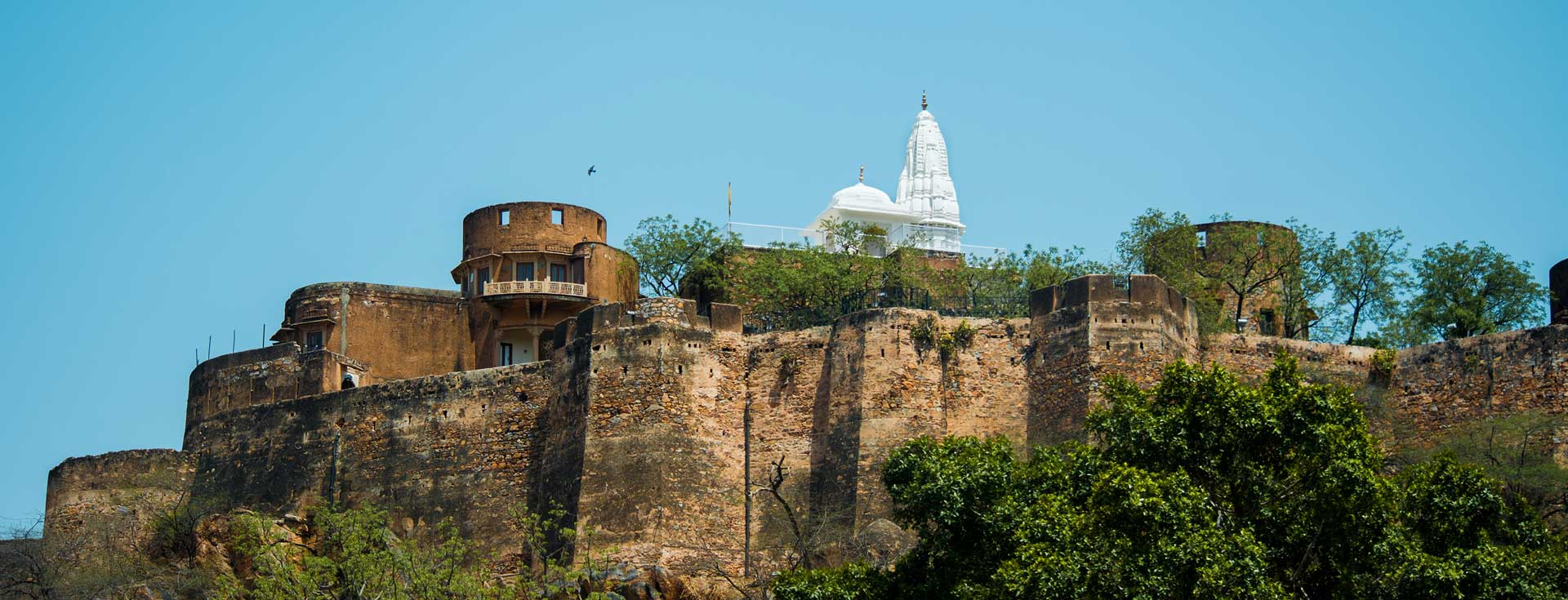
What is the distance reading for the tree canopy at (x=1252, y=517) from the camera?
31.0 meters

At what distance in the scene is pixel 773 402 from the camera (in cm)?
4562

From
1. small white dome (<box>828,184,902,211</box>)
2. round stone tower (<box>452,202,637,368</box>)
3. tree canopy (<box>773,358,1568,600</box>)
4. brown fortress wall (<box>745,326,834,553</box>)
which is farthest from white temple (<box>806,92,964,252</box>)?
tree canopy (<box>773,358,1568,600</box>)

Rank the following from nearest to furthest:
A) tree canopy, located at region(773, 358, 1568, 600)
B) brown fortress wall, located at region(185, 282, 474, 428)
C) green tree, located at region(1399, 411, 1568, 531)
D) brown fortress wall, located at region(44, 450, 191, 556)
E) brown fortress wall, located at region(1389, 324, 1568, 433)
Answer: tree canopy, located at region(773, 358, 1568, 600) < green tree, located at region(1399, 411, 1568, 531) < brown fortress wall, located at region(1389, 324, 1568, 433) < brown fortress wall, located at region(44, 450, 191, 556) < brown fortress wall, located at region(185, 282, 474, 428)

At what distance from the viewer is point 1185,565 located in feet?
101

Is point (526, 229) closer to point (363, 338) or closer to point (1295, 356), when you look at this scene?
point (363, 338)

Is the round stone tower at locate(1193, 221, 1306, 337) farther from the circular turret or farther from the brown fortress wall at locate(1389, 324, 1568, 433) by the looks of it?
the circular turret

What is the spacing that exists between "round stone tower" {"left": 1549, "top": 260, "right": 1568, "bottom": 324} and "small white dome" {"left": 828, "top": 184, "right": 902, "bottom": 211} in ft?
82.9

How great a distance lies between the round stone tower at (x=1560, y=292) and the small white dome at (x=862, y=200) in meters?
25.3

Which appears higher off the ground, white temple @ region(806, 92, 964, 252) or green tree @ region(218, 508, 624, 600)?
white temple @ region(806, 92, 964, 252)

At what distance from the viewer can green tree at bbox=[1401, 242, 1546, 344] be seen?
162 ft

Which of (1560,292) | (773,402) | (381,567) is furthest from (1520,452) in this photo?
(381,567)

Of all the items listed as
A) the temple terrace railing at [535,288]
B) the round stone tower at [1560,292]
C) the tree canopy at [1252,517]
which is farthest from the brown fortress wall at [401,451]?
the round stone tower at [1560,292]

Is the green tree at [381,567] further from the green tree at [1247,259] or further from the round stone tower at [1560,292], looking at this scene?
the round stone tower at [1560,292]

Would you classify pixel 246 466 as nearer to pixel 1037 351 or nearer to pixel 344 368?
pixel 344 368
